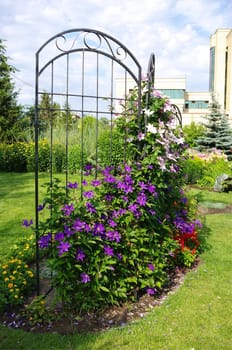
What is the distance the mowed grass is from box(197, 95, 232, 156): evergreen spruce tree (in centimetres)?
1235

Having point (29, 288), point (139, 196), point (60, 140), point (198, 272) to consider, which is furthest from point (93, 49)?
point (60, 140)

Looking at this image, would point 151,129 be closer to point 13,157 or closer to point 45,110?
point 45,110

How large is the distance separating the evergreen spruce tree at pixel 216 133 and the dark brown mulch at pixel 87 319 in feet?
42.2

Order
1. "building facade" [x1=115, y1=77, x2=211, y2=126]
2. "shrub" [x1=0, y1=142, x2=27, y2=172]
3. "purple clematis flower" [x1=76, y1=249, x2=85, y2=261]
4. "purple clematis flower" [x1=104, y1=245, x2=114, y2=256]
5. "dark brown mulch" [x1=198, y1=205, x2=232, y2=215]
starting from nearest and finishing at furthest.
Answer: "purple clematis flower" [x1=76, y1=249, x2=85, y2=261] < "purple clematis flower" [x1=104, y1=245, x2=114, y2=256] < "dark brown mulch" [x1=198, y1=205, x2=232, y2=215] < "shrub" [x1=0, y1=142, x2=27, y2=172] < "building facade" [x1=115, y1=77, x2=211, y2=126]

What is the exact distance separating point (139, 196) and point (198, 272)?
1.35 metres

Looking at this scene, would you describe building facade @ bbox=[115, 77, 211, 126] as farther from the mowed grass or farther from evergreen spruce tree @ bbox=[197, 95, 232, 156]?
the mowed grass

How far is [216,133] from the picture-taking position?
14898 mm

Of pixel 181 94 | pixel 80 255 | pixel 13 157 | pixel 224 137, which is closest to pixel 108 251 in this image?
pixel 80 255

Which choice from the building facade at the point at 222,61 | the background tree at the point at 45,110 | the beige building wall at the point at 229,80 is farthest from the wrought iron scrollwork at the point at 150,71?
the building facade at the point at 222,61

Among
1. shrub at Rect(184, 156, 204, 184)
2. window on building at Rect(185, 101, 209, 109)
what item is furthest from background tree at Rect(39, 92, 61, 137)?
window on building at Rect(185, 101, 209, 109)

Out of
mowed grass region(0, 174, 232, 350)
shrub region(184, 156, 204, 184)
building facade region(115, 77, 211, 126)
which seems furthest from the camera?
building facade region(115, 77, 211, 126)

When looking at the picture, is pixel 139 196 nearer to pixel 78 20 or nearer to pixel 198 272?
pixel 198 272

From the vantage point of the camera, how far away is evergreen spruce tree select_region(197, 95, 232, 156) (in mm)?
14750

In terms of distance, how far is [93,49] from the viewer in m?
2.65
